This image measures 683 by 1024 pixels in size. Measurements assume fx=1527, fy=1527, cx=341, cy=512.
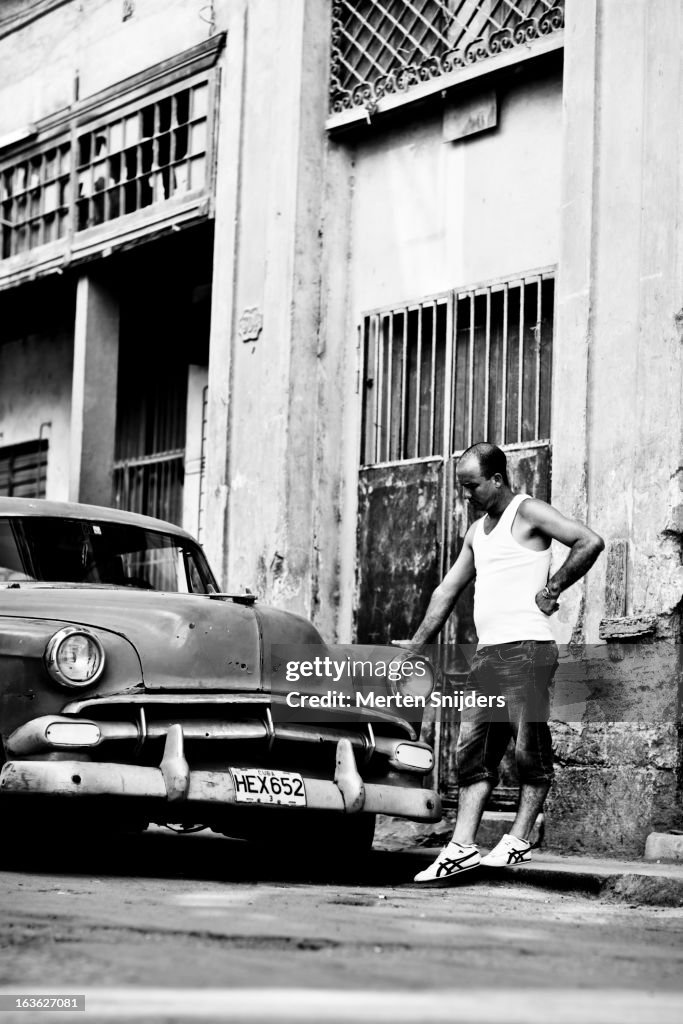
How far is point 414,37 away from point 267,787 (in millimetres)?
6009

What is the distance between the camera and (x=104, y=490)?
1256 cm

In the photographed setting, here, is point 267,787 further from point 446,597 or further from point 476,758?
point 446,597

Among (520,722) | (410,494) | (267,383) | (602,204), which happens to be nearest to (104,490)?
(267,383)

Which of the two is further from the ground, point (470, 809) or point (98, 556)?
point (98, 556)

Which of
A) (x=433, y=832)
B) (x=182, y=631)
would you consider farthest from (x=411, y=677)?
(x=433, y=832)

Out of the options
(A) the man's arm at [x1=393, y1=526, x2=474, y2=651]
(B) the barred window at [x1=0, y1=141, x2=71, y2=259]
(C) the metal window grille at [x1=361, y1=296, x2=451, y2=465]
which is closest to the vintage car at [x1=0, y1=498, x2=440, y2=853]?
(A) the man's arm at [x1=393, y1=526, x2=474, y2=651]

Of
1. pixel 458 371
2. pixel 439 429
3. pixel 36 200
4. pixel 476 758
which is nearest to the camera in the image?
pixel 476 758

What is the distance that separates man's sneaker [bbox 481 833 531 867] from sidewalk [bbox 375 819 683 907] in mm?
171

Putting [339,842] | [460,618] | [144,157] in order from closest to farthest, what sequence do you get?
[339,842] → [460,618] → [144,157]

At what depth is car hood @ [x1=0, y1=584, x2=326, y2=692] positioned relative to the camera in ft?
21.1

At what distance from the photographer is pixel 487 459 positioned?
6730 mm

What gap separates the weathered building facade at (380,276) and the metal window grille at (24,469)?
148 cm

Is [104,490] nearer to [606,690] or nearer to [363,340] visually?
[363,340]

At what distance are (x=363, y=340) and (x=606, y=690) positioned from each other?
3502mm
